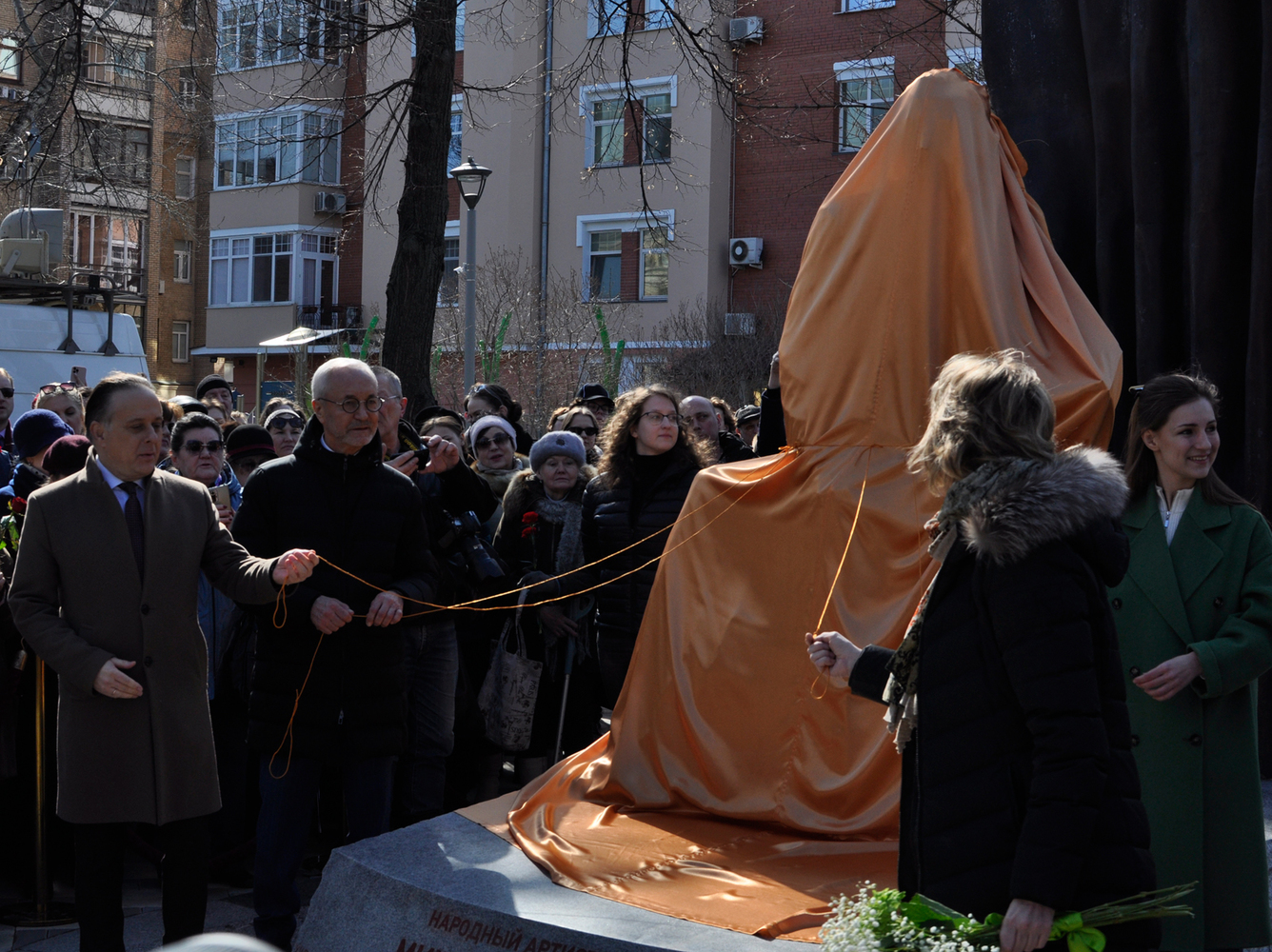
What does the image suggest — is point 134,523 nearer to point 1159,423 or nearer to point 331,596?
point 331,596

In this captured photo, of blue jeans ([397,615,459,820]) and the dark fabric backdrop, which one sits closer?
the dark fabric backdrop

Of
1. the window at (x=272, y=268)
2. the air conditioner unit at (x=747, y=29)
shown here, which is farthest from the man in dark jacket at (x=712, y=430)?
the window at (x=272, y=268)

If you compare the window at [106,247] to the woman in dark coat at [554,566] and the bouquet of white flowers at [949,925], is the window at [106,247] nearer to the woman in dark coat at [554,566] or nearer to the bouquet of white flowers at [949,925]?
the woman in dark coat at [554,566]

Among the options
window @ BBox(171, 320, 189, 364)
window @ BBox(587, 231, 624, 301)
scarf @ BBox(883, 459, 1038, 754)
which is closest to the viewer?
scarf @ BBox(883, 459, 1038, 754)

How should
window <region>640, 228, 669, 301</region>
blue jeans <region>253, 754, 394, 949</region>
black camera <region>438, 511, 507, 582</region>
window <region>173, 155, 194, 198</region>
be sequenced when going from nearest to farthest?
blue jeans <region>253, 754, 394, 949</region>
black camera <region>438, 511, 507, 582</region>
window <region>640, 228, 669, 301</region>
window <region>173, 155, 194, 198</region>

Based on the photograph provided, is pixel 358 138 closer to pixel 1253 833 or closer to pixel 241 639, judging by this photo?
pixel 241 639

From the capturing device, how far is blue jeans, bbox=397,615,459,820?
569cm

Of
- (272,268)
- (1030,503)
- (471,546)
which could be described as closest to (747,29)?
(272,268)

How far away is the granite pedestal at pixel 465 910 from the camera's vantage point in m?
3.83

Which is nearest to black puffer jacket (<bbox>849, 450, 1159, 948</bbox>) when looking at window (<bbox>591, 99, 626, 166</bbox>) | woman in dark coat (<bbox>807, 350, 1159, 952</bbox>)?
woman in dark coat (<bbox>807, 350, 1159, 952</bbox>)

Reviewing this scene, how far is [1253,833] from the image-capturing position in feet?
12.3

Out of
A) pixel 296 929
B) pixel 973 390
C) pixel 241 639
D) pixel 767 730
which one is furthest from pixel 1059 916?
pixel 241 639

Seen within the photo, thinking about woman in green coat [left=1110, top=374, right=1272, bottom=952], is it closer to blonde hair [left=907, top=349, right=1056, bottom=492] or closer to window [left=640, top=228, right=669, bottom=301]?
blonde hair [left=907, top=349, right=1056, bottom=492]

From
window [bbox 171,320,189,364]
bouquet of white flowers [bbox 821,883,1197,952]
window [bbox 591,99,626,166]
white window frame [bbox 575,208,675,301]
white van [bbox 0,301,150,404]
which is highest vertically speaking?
window [bbox 591,99,626,166]
